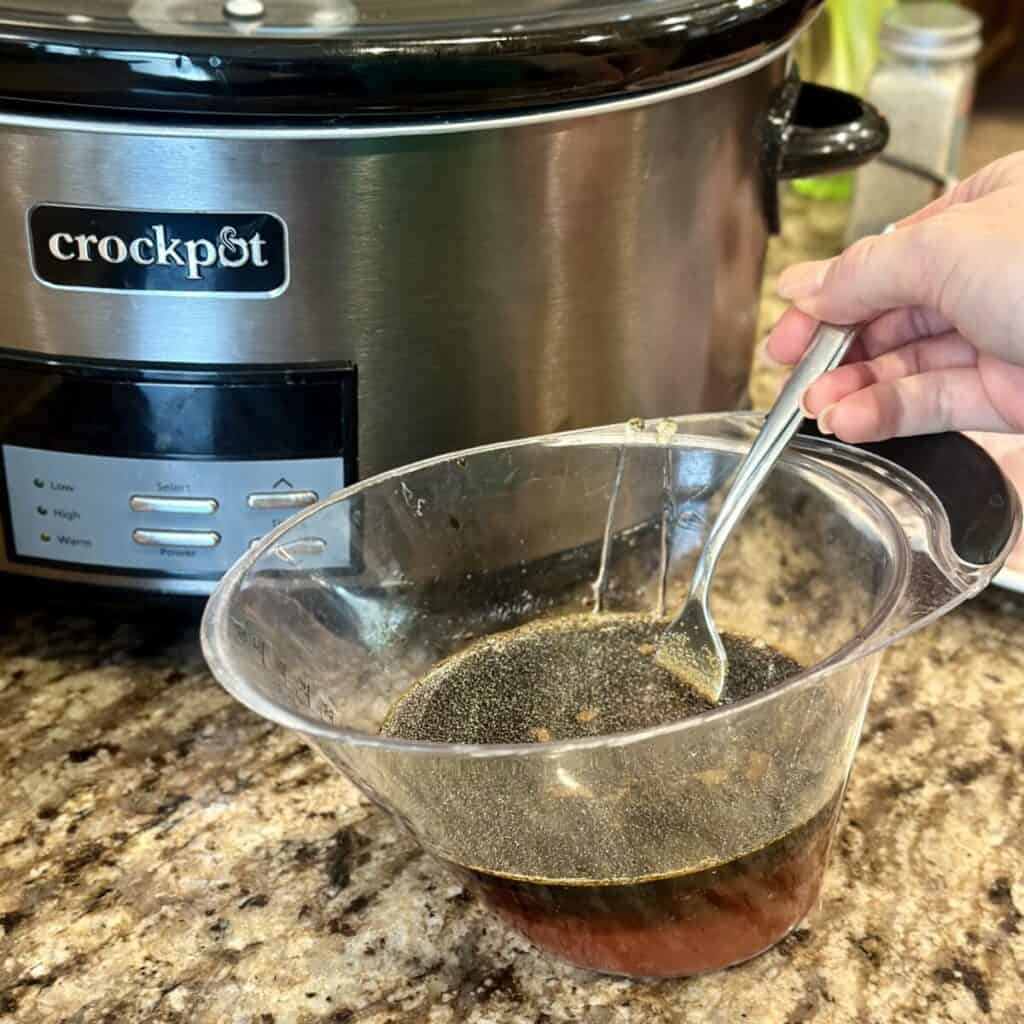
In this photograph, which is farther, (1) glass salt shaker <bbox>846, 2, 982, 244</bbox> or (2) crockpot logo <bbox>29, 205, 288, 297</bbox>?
(1) glass salt shaker <bbox>846, 2, 982, 244</bbox>

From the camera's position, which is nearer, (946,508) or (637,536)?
(946,508)

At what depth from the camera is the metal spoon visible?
518 mm

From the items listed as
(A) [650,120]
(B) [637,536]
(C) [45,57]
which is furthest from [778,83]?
(C) [45,57]

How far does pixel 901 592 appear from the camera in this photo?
442 mm

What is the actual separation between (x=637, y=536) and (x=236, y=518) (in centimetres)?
17

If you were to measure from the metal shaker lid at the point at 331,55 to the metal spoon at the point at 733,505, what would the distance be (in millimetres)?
121

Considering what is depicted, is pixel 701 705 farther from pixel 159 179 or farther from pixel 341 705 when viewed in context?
pixel 159 179

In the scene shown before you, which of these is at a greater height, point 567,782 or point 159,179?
point 159,179

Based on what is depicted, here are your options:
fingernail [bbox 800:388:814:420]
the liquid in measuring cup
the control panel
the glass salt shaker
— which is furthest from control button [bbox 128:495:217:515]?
the glass salt shaker

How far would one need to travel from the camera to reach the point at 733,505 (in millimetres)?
523

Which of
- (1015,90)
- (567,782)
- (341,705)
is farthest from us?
(1015,90)

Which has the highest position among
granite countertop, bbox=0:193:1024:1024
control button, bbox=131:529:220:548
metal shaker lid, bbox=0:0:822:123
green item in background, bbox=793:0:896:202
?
metal shaker lid, bbox=0:0:822:123

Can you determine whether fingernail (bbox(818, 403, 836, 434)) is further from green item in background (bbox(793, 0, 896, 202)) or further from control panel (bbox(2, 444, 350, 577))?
green item in background (bbox(793, 0, 896, 202))

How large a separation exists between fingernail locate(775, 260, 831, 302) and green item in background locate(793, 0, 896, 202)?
0.59 meters
